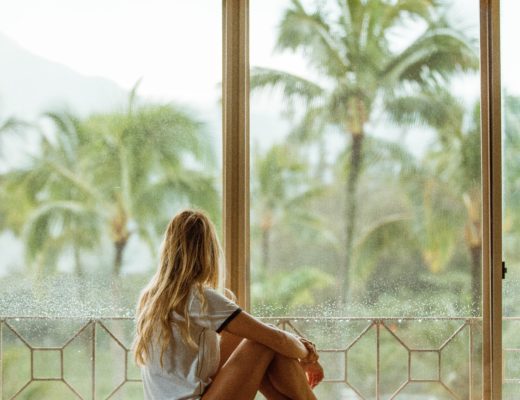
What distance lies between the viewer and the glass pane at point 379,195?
3354mm

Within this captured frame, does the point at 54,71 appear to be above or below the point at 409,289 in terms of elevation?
above

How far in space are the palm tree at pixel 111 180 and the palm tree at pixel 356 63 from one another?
0.47 metres

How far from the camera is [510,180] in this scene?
3365 millimetres

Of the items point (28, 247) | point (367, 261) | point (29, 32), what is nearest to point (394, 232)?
point (367, 261)

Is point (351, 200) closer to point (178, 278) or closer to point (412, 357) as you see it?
point (412, 357)

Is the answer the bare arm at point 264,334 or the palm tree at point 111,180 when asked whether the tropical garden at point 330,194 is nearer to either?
the palm tree at point 111,180

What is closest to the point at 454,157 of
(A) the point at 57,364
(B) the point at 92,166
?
(B) the point at 92,166

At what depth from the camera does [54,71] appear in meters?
3.37

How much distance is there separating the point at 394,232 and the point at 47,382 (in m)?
1.74

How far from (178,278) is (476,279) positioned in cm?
149

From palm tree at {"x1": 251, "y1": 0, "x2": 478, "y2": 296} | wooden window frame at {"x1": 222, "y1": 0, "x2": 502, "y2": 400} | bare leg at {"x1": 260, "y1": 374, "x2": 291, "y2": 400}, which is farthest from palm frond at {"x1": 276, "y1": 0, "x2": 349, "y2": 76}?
bare leg at {"x1": 260, "y1": 374, "x2": 291, "y2": 400}

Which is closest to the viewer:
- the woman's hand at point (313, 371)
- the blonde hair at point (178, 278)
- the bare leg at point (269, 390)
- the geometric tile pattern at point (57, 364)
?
the blonde hair at point (178, 278)

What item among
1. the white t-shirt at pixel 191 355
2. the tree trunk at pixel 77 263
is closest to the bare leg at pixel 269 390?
the white t-shirt at pixel 191 355

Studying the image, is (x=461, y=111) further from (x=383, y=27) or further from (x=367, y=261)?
(x=367, y=261)
